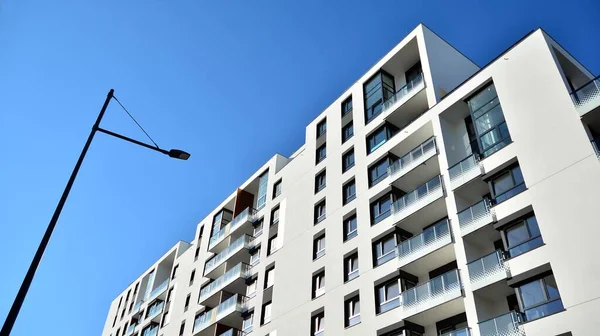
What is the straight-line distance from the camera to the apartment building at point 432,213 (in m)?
19.3

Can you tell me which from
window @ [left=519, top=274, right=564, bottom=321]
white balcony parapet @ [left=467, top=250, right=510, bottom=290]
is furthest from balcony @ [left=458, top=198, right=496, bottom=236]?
window @ [left=519, top=274, right=564, bottom=321]

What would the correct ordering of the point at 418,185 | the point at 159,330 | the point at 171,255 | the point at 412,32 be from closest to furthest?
the point at 418,185
the point at 412,32
the point at 159,330
the point at 171,255

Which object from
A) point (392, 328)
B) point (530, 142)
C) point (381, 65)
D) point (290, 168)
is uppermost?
point (381, 65)

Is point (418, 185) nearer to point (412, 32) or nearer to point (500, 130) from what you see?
point (500, 130)

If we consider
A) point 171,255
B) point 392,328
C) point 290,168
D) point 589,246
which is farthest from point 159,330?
point 589,246

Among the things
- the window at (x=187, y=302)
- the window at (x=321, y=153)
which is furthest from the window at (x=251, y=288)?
the window at (x=321, y=153)

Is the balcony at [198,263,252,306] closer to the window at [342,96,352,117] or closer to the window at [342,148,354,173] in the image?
the window at [342,148,354,173]

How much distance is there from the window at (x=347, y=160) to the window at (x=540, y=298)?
1590 cm

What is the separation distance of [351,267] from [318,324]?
3783 mm

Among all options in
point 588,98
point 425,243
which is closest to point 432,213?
point 425,243

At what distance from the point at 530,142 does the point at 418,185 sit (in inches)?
306

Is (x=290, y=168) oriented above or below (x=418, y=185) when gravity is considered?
above

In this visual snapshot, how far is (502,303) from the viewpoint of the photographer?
21.4 metres

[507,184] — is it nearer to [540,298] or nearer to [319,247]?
[540,298]
